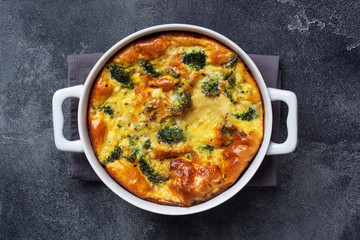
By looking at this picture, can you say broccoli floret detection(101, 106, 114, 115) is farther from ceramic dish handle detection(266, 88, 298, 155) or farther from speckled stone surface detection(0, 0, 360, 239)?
ceramic dish handle detection(266, 88, 298, 155)

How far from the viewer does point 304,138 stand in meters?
2.71

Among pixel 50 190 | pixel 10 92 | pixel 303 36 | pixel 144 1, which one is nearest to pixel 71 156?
pixel 50 190

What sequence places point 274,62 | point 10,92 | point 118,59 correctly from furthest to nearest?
point 10,92
point 274,62
point 118,59

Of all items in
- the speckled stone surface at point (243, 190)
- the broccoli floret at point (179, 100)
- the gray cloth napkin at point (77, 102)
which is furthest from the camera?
the speckled stone surface at point (243, 190)

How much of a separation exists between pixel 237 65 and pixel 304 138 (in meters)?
0.82

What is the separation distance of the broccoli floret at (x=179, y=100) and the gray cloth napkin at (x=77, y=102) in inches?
23.7

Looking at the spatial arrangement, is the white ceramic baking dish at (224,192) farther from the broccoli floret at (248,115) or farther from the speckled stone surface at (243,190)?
the speckled stone surface at (243,190)

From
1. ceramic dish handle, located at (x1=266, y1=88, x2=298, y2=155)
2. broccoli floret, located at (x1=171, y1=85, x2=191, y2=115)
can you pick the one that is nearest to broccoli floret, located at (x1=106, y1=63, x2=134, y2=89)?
broccoli floret, located at (x1=171, y1=85, x2=191, y2=115)

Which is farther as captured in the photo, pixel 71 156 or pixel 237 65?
pixel 71 156

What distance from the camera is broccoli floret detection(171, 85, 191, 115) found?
86.4 inches

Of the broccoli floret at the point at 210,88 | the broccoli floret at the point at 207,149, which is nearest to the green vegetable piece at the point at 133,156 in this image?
the broccoli floret at the point at 207,149

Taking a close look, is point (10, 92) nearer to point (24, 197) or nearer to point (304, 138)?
point (24, 197)

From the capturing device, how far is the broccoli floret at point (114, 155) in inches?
89.7

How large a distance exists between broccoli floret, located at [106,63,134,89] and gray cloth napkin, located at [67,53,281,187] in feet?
1.08
